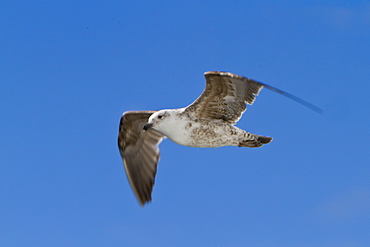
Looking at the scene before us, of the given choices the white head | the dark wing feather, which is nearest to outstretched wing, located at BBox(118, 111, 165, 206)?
the white head

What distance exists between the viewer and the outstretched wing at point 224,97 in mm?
11750

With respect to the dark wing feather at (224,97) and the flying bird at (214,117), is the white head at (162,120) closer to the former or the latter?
the flying bird at (214,117)

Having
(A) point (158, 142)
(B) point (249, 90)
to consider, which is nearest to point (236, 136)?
(B) point (249, 90)

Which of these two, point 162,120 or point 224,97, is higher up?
point 224,97

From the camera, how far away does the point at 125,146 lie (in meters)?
15.5

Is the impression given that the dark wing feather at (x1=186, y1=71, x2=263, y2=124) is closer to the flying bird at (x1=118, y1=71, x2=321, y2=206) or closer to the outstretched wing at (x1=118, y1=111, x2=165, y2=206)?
the flying bird at (x1=118, y1=71, x2=321, y2=206)

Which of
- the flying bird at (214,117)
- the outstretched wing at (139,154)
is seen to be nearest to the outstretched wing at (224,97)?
the flying bird at (214,117)

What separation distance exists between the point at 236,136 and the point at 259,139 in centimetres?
73

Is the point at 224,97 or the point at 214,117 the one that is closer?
the point at 224,97

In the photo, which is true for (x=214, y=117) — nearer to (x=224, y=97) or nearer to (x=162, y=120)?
(x=224, y=97)

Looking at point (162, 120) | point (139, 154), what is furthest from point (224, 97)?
point (139, 154)

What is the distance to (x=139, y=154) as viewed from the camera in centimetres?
1553

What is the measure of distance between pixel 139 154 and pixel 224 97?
413 centimetres

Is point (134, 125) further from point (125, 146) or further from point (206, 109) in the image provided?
point (206, 109)
